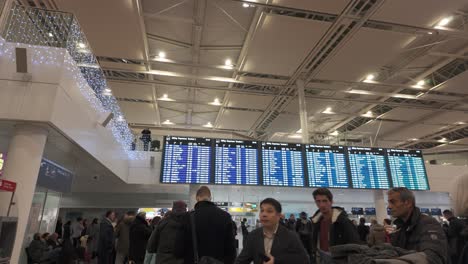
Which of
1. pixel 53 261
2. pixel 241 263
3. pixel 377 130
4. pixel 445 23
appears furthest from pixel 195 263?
pixel 377 130

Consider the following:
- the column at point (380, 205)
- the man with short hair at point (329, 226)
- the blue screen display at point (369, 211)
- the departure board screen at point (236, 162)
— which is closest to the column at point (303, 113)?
the departure board screen at point (236, 162)

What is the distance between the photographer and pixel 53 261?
20.5 ft

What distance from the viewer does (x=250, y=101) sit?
12.2m

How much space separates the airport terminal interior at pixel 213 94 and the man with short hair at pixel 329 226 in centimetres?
225

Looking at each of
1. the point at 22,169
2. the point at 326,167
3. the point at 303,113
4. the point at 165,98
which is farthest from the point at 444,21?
the point at 165,98

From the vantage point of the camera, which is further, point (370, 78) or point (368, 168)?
point (370, 78)

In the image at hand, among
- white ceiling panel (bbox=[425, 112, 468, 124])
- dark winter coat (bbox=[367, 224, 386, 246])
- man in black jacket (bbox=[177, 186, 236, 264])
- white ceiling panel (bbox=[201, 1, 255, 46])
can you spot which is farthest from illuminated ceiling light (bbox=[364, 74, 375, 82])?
man in black jacket (bbox=[177, 186, 236, 264])

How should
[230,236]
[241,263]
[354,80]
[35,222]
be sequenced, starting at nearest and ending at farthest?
[241,263] < [230,236] < [35,222] < [354,80]

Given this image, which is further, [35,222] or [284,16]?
[35,222]

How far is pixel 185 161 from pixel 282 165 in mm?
2684

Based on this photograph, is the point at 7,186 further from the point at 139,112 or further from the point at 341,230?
the point at 139,112

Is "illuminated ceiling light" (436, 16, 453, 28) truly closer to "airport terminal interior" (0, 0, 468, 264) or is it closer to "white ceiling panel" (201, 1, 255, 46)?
"airport terminal interior" (0, 0, 468, 264)

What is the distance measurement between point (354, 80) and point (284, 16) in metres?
4.36

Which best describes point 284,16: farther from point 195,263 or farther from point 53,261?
point 53,261
